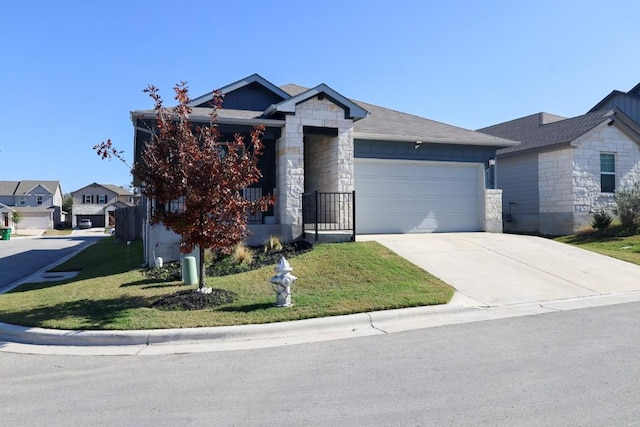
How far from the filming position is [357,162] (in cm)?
1502

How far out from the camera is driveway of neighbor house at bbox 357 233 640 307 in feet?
30.4

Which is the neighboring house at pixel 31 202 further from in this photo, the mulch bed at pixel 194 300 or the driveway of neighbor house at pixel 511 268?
the mulch bed at pixel 194 300

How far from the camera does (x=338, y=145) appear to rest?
13.8m

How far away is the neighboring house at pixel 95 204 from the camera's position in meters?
70.8

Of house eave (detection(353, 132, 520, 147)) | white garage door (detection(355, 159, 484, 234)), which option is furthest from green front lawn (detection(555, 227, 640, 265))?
house eave (detection(353, 132, 520, 147))

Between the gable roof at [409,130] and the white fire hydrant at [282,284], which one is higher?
the gable roof at [409,130]

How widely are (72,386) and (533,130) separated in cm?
2234

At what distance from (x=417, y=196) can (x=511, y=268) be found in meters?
5.33

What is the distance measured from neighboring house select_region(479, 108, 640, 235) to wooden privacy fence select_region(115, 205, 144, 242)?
16.6 metres

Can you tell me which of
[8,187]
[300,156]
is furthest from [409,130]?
[8,187]

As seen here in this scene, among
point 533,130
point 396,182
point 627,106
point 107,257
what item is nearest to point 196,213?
point 396,182

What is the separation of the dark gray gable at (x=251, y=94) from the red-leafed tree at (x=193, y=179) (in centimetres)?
700

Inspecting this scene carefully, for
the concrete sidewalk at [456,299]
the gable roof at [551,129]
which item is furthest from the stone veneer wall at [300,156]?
the gable roof at [551,129]

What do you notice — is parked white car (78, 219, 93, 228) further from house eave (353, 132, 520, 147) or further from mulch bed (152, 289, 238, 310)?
mulch bed (152, 289, 238, 310)
